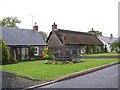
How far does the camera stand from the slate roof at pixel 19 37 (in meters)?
44.5

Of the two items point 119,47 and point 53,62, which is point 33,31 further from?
point 119,47

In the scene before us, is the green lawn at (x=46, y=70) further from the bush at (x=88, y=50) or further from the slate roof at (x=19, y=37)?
the bush at (x=88, y=50)

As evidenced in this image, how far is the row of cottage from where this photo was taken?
44.7m

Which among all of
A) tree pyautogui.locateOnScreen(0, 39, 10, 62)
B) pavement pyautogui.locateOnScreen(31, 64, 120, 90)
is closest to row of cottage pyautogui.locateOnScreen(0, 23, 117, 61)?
tree pyautogui.locateOnScreen(0, 39, 10, 62)

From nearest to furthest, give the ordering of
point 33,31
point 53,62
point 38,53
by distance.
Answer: point 53,62, point 38,53, point 33,31

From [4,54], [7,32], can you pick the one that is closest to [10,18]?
[7,32]

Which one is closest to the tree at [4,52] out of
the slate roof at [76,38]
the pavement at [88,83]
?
the pavement at [88,83]

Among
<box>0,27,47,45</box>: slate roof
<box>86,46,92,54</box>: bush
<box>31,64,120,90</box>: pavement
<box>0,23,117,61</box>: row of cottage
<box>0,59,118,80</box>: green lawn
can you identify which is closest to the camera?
<box>31,64,120,90</box>: pavement

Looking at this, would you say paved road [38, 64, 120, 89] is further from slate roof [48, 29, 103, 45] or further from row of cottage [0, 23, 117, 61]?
slate roof [48, 29, 103, 45]

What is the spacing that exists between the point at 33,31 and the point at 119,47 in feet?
118

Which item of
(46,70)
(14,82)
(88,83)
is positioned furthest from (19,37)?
(88,83)

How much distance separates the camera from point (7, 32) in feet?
Answer: 153

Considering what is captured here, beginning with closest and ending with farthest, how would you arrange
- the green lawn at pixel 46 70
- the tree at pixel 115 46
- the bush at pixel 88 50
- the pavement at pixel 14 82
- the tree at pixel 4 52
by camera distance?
1. the pavement at pixel 14 82
2. the green lawn at pixel 46 70
3. the tree at pixel 4 52
4. the bush at pixel 88 50
5. the tree at pixel 115 46

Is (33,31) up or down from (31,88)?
up
